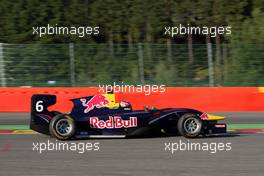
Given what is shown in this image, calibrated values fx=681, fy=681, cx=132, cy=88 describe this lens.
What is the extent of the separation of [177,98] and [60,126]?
19.6 feet

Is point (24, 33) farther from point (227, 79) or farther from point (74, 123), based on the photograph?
point (74, 123)

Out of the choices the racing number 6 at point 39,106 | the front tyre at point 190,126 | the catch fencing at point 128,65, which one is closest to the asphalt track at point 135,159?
the front tyre at point 190,126

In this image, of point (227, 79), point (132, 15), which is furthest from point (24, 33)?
point (227, 79)

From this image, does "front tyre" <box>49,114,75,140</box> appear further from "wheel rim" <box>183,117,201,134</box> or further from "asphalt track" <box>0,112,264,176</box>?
"wheel rim" <box>183,117,201,134</box>

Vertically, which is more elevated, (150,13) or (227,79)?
(150,13)

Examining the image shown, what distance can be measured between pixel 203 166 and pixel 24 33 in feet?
53.0

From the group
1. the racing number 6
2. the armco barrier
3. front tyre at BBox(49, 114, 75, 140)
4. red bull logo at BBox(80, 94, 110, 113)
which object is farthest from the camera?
the armco barrier

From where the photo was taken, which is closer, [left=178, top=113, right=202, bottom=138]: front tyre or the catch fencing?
[left=178, top=113, right=202, bottom=138]: front tyre

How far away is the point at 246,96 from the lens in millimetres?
16500

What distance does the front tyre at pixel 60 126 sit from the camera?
35.5ft

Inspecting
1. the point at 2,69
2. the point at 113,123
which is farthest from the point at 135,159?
the point at 2,69

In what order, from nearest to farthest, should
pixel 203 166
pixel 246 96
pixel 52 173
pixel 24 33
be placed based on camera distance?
pixel 52 173 → pixel 203 166 → pixel 246 96 → pixel 24 33

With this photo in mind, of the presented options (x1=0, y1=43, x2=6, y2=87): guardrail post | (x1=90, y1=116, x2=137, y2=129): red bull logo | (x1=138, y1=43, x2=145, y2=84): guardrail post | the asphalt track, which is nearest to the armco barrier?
(x1=0, y1=43, x2=6, y2=87): guardrail post

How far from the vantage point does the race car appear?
429 inches
